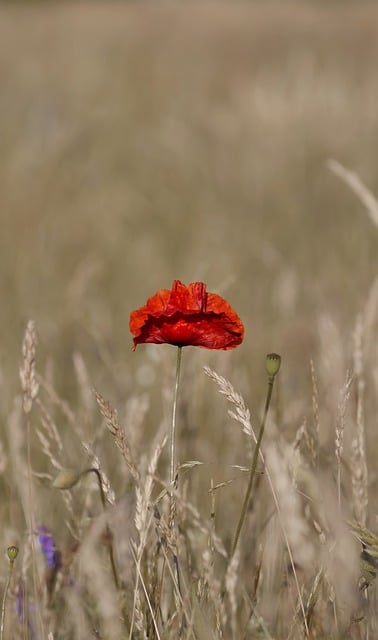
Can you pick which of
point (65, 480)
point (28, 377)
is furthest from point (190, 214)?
point (65, 480)

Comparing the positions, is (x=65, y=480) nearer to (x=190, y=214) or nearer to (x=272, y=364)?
(x=272, y=364)

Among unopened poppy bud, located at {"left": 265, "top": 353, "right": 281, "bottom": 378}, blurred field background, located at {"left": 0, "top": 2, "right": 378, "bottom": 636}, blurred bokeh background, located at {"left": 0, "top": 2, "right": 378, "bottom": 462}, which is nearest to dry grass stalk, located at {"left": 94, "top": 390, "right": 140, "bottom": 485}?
unopened poppy bud, located at {"left": 265, "top": 353, "right": 281, "bottom": 378}

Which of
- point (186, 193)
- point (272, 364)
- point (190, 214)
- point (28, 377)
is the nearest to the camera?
point (272, 364)

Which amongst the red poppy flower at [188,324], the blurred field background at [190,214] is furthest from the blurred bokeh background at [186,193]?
the red poppy flower at [188,324]

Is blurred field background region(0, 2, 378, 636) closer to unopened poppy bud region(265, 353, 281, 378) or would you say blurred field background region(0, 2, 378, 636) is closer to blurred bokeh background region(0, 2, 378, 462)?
blurred bokeh background region(0, 2, 378, 462)

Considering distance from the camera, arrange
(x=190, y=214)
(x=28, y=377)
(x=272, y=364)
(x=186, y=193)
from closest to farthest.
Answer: (x=272, y=364)
(x=28, y=377)
(x=190, y=214)
(x=186, y=193)

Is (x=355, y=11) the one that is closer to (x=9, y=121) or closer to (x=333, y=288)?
(x=9, y=121)

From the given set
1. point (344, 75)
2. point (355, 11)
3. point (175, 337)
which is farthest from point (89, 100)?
point (175, 337)
